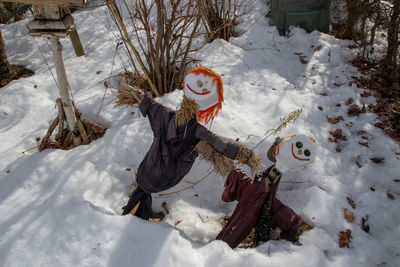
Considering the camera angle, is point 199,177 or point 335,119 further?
point 335,119

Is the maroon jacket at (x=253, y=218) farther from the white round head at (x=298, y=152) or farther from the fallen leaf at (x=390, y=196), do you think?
the fallen leaf at (x=390, y=196)

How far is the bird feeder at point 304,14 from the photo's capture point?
4605mm

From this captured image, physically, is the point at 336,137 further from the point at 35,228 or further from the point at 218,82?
the point at 35,228

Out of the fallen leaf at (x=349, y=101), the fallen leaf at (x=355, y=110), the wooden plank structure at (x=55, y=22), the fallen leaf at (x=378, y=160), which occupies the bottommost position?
the fallen leaf at (x=378, y=160)

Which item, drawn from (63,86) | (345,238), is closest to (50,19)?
(63,86)

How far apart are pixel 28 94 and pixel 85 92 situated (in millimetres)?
706

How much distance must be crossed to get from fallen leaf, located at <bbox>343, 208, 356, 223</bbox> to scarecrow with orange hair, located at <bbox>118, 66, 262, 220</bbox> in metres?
0.82

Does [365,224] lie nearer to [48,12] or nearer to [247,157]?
[247,157]

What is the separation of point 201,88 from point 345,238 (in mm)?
1444

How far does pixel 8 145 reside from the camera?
272cm

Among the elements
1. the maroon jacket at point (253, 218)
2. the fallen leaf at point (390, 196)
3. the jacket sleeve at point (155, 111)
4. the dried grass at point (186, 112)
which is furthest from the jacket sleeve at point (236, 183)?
the fallen leaf at point (390, 196)

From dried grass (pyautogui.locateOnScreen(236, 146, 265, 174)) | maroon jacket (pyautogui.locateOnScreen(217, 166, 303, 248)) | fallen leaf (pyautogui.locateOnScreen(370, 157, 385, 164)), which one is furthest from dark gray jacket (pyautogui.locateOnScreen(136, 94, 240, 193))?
fallen leaf (pyautogui.locateOnScreen(370, 157, 385, 164))

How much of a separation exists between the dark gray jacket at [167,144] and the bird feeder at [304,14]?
362 cm

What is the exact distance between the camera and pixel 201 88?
1842 mm
